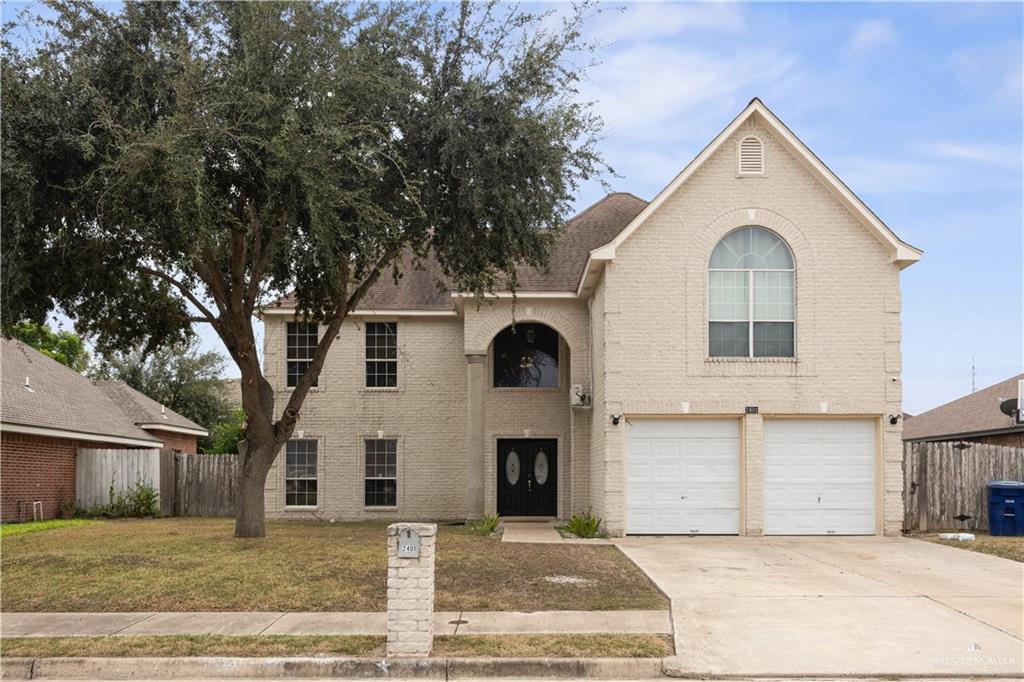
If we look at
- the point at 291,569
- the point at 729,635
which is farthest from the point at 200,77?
the point at 729,635

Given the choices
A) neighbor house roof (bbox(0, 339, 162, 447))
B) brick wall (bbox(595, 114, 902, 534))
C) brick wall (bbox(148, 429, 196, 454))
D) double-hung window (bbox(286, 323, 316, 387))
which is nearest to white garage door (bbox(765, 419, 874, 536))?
brick wall (bbox(595, 114, 902, 534))

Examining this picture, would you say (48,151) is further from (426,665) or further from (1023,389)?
(1023,389)

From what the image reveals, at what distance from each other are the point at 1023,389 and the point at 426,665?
21778 millimetres

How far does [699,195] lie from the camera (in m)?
20.3

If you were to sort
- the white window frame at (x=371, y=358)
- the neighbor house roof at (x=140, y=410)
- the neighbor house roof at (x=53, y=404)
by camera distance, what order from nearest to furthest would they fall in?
the neighbor house roof at (x=53, y=404) < the white window frame at (x=371, y=358) < the neighbor house roof at (x=140, y=410)

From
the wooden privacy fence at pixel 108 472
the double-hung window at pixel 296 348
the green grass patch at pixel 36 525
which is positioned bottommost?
the green grass patch at pixel 36 525

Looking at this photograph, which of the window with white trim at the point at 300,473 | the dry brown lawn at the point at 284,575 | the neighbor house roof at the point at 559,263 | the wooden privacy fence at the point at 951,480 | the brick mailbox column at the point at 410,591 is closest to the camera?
the brick mailbox column at the point at 410,591

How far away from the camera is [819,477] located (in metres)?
20.2

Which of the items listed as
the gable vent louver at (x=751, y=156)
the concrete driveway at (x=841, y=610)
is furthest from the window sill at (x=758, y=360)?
the concrete driveway at (x=841, y=610)

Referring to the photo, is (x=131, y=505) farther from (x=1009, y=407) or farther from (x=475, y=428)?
(x=1009, y=407)

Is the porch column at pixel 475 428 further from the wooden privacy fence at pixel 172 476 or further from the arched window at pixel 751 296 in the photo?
the wooden privacy fence at pixel 172 476

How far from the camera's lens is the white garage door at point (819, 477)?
20.1 m

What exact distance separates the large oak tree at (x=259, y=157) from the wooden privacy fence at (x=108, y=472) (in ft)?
33.9

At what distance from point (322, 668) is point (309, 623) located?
171 centimetres
